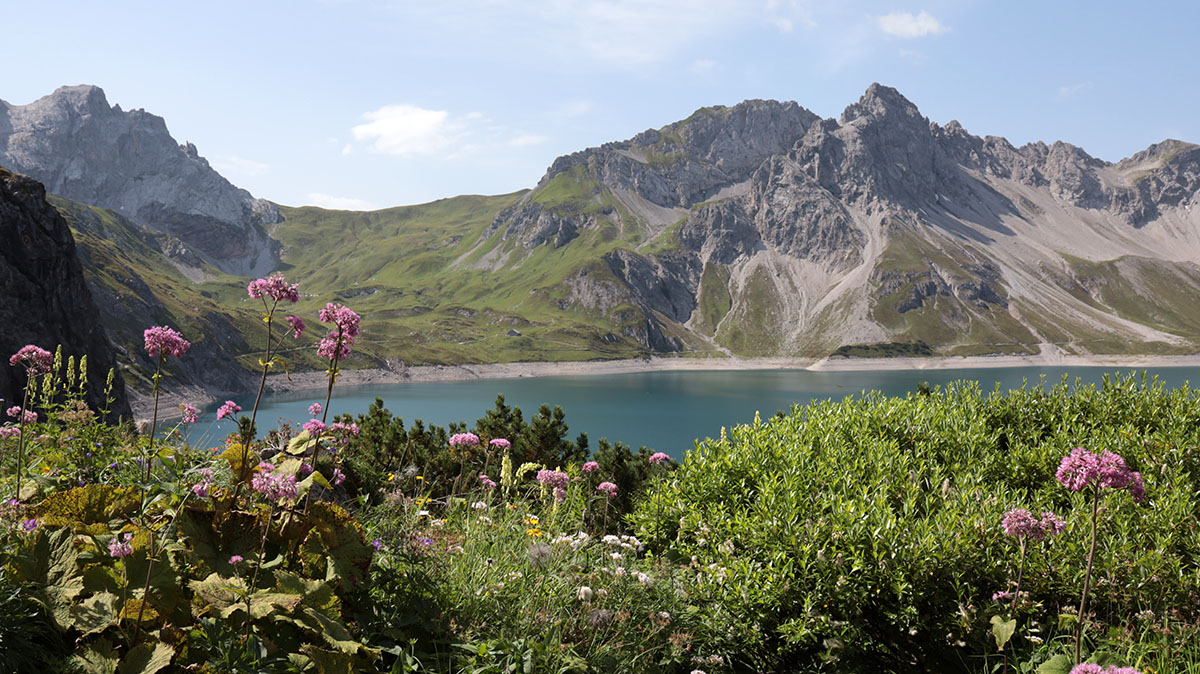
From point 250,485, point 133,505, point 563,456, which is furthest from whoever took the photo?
Answer: point 563,456

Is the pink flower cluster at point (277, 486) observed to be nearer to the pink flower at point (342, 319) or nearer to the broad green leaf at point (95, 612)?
the broad green leaf at point (95, 612)

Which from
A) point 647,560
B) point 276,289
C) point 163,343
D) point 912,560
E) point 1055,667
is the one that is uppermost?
point 276,289

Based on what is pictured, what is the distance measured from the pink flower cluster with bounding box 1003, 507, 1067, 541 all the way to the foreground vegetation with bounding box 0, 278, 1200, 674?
0.16 feet

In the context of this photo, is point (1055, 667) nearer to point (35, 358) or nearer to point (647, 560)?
point (647, 560)

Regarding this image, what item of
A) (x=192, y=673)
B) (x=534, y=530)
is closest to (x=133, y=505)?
(x=192, y=673)

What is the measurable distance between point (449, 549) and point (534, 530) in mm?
1459

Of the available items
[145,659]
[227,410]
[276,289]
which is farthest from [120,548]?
[227,410]

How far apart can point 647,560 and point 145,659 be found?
17.7 feet

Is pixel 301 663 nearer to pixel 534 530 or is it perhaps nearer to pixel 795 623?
pixel 534 530

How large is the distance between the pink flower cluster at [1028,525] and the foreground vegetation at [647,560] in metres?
0.05

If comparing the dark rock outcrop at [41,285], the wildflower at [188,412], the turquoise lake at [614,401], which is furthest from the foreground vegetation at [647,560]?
the dark rock outcrop at [41,285]

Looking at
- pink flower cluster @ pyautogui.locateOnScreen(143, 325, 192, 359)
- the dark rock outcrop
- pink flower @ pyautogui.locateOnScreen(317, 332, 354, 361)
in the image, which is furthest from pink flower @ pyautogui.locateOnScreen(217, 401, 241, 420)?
the dark rock outcrop

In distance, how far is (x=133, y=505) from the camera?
4734 mm

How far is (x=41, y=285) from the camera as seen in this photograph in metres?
85.9
